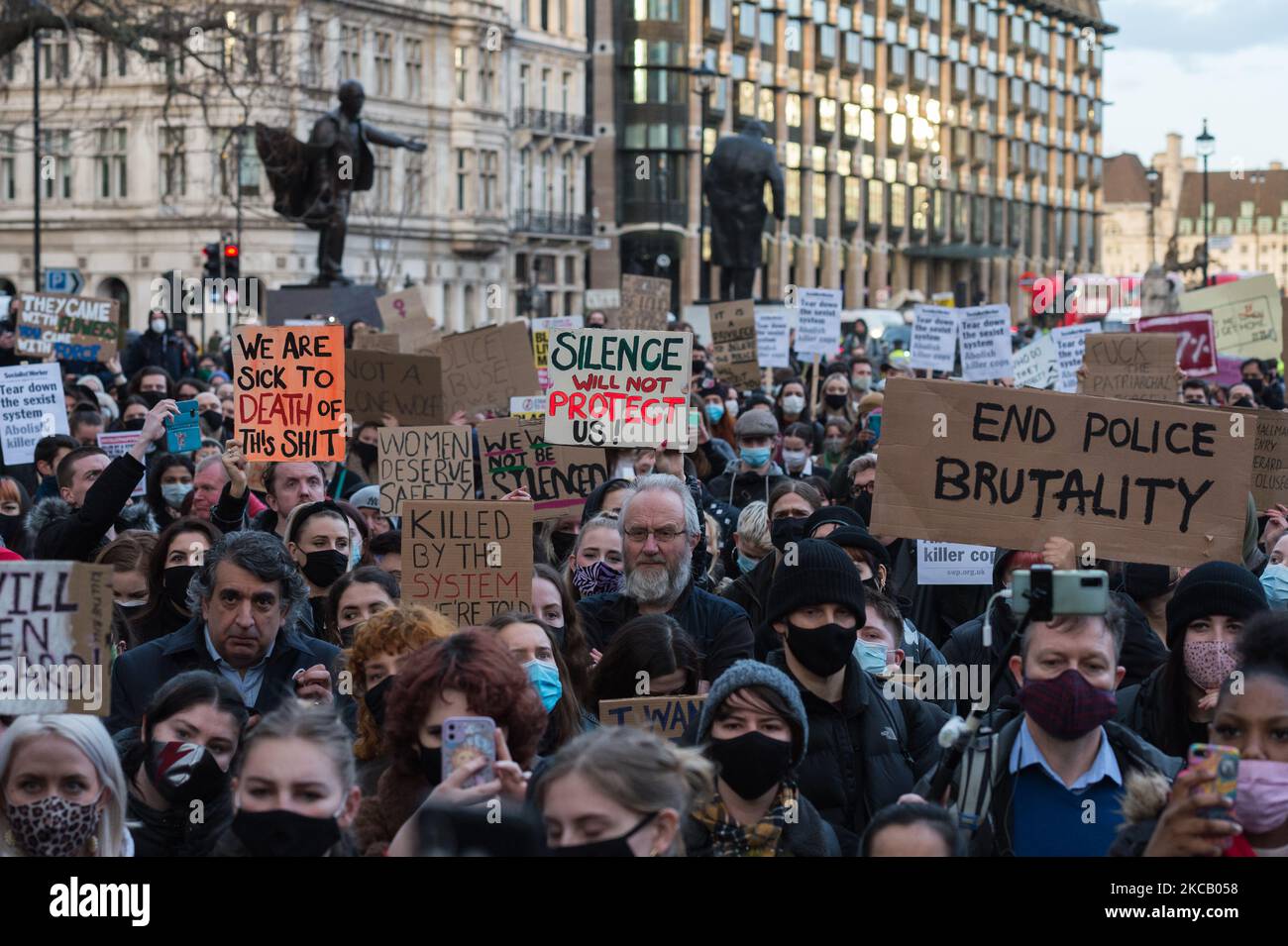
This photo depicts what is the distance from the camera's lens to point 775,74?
281 ft

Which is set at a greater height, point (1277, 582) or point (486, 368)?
point (486, 368)

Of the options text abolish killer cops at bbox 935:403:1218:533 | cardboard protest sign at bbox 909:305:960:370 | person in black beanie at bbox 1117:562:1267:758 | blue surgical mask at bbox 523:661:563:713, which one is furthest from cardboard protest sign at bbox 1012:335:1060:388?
blue surgical mask at bbox 523:661:563:713

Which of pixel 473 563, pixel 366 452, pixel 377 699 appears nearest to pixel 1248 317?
pixel 366 452

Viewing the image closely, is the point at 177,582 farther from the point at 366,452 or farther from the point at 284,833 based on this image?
the point at 366,452

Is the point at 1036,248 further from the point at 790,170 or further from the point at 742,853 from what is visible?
the point at 742,853

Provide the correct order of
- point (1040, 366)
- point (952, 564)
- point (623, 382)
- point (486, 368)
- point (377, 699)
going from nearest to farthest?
point (377, 699) → point (952, 564) → point (623, 382) → point (486, 368) → point (1040, 366)

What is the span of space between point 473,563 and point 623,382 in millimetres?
2753

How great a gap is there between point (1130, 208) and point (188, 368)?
176 meters

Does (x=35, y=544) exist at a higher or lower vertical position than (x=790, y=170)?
lower

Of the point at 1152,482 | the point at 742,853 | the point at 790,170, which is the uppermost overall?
the point at 790,170

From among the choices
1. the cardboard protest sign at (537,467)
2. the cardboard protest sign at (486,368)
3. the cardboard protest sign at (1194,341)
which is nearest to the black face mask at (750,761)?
the cardboard protest sign at (537,467)

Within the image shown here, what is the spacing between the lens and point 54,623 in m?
4.91

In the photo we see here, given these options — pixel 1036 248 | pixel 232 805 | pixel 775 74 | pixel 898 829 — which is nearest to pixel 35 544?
pixel 232 805

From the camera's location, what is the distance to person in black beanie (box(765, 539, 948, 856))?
5.47m
